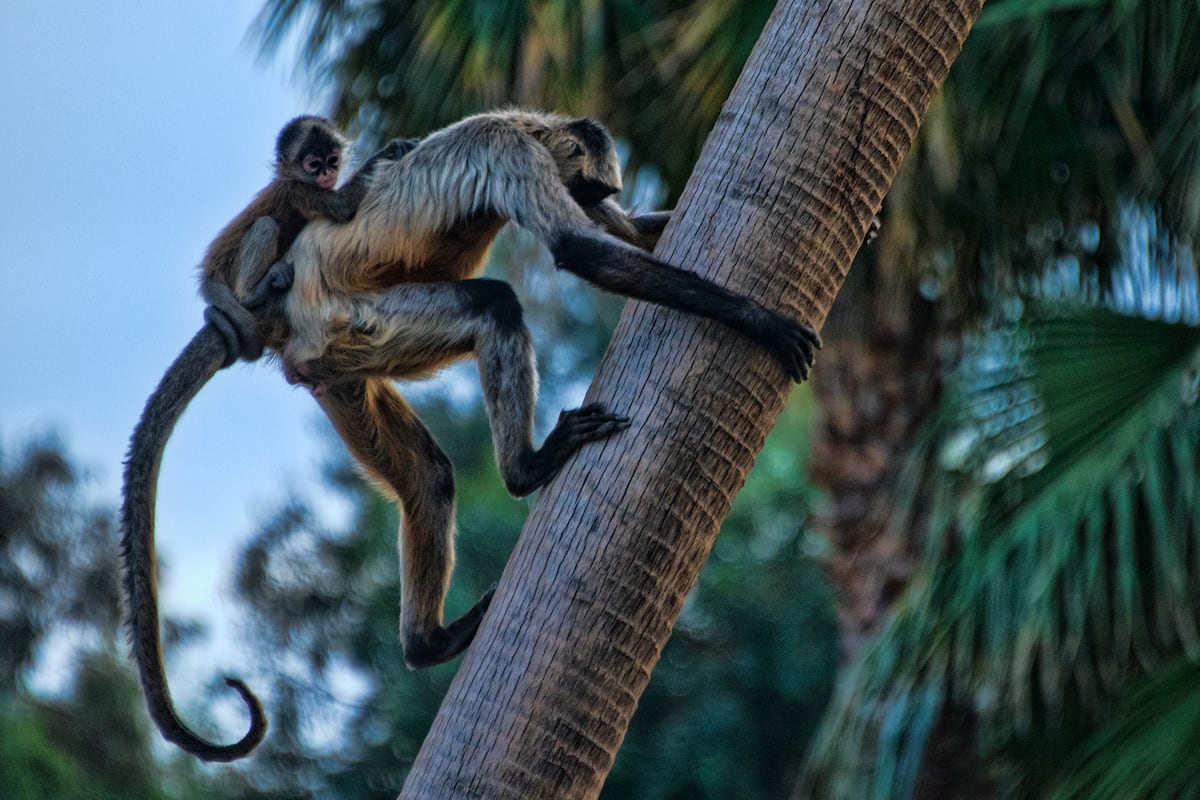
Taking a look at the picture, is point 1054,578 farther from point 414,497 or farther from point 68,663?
point 68,663

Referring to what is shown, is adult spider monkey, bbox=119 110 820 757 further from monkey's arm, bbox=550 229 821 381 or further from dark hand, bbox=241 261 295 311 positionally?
monkey's arm, bbox=550 229 821 381

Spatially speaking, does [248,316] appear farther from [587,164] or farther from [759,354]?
[759,354]

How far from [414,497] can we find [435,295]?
2.22 ft

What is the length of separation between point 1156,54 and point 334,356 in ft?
12.9

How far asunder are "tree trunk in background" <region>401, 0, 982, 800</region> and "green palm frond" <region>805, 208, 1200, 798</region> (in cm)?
192

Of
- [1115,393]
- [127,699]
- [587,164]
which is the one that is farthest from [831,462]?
[127,699]

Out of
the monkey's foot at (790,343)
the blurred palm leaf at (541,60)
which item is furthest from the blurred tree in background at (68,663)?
the monkey's foot at (790,343)

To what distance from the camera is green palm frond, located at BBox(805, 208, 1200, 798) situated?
4.50 meters

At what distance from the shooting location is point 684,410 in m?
2.90

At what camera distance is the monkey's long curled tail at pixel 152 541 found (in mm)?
3096

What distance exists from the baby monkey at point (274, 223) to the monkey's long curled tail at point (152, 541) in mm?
113

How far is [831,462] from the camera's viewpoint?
295 inches

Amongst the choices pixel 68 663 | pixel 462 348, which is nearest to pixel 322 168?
pixel 462 348

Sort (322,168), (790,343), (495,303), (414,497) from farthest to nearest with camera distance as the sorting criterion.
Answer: (322,168) < (414,497) < (495,303) < (790,343)
